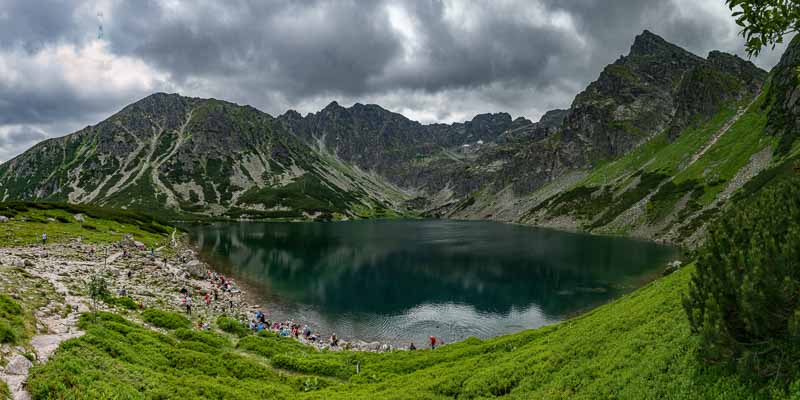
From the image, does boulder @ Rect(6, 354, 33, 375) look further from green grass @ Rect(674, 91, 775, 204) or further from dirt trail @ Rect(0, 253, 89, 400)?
green grass @ Rect(674, 91, 775, 204)

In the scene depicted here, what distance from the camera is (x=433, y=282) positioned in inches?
3076

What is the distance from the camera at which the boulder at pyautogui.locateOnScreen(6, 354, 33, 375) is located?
1388cm

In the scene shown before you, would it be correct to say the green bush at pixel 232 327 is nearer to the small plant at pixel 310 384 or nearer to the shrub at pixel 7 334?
the small plant at pixel 310 384

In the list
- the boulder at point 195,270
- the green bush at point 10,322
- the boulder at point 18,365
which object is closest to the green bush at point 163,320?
the green bush at point 10,322

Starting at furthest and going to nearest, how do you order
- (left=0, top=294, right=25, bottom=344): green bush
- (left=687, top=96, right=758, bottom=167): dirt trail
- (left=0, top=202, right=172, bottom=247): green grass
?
(left=687, top=96, right=758, bottom=167): dirt trail < (left=0, top=202, right=172, bottom=247): green grass < (left=0, top=294, right=25, bottom=344): green bush

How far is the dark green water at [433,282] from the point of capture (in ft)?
180

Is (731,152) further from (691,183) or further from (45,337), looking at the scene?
(45,337)

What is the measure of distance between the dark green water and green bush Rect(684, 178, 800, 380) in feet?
133

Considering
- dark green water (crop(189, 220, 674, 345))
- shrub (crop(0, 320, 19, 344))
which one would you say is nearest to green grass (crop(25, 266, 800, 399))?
shrub (crop(0, 320, 19, 344))

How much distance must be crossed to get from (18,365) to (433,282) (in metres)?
68.5

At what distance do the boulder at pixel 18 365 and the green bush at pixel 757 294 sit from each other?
943 inches

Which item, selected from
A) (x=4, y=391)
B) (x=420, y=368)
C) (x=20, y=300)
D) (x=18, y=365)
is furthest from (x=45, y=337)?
(x=420, y=368)

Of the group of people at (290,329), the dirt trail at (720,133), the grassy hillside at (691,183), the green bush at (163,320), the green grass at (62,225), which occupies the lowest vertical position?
the group of people at (290,329)

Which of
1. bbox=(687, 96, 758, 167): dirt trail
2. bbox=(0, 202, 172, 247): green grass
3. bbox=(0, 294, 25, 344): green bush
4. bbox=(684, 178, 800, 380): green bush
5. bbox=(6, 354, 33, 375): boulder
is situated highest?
bbox=(687, 96, 758, 167): dirt trail
